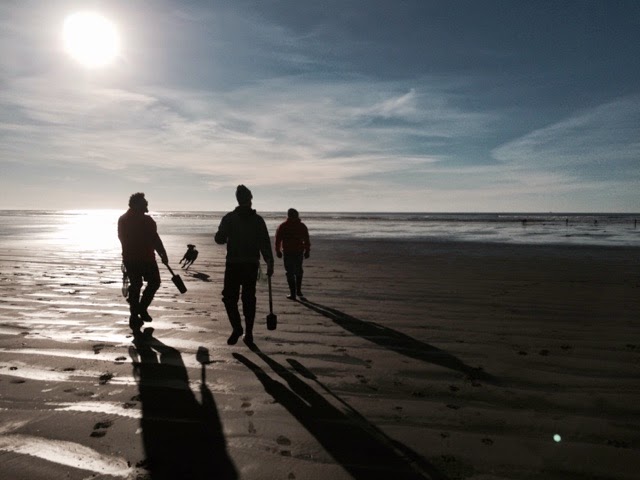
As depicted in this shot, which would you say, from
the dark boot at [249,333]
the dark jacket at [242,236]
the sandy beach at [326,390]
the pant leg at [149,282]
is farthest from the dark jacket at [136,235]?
the dark boot at [249,333]

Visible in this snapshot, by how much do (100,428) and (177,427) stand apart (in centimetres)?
62

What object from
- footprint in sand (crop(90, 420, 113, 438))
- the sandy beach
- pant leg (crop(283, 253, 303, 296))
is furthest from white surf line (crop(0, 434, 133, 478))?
pant leg (crop(283, 253, 303, 296))

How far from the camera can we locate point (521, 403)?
4.29 m

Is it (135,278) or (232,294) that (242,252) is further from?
(135,278)

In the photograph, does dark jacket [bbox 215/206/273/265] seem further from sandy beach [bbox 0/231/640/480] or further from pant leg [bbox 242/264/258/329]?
sandy beach [bbox 0/231/640/480]

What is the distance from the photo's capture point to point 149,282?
7328 mm

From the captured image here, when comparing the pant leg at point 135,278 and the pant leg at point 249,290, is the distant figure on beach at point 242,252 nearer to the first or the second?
the pant leg at point 249,290

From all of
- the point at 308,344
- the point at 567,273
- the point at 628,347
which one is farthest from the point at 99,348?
the point at 567,273

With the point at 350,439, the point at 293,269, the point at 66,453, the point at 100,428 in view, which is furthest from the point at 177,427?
the point at 293,269

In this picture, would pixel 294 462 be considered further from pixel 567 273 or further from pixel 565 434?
pixel 567 273

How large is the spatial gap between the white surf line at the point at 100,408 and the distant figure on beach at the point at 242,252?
2098 mm

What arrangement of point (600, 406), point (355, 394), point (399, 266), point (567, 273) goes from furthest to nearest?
point (399, 266) < point (567, 273) < point (355, 394) < point (600, 406)

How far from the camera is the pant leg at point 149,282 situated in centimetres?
719

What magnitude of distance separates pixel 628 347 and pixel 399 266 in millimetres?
10282
